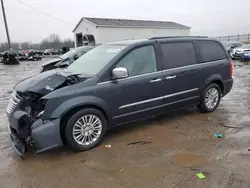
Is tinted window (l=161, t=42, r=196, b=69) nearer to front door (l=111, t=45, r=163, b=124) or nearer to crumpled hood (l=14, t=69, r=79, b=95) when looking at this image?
front door (l=111, t=45, r=163, b=124)

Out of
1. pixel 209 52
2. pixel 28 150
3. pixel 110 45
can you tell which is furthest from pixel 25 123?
pixel 209 52

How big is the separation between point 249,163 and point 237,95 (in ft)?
14.6

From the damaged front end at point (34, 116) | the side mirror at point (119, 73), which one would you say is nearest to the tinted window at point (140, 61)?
the side mirror at point (119, 73)

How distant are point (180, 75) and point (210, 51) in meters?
1.23

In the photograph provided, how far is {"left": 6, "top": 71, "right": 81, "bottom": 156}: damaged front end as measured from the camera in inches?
130

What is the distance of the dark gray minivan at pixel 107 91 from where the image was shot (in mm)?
3379

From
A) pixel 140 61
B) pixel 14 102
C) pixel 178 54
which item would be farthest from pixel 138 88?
pixel 14 102

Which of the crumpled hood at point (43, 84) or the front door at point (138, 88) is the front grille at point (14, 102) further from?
the front door at point (138, 88)

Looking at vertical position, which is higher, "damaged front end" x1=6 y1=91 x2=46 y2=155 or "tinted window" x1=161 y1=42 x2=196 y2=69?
"tinted window" x1=161 y1=42 x2=196 y2=69

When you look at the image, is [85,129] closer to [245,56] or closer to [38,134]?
[38,134]

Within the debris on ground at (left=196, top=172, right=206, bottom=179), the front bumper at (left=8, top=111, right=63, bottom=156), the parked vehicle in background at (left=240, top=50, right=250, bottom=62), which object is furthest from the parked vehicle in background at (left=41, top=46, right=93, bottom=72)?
the parked vehicle in background at (left=240, top=50, right=250, bottom=62)

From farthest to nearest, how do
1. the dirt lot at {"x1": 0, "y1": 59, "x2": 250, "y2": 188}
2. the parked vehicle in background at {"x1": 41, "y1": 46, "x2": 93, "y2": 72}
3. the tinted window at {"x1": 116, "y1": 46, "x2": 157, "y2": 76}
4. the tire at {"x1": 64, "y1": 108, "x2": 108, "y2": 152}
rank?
the parked vehicle in background at {"x1": 41, "y1": 46, "x2": 93, "y2": 72}, the tinted window at {"x1": 116, "y1": 46, "x2": 157, "y2": 76}, the tire at {"x1": 64, "y1": 108, "x2": 108, "y2": 152}, the dirt lot at {"x1": 0, "y1": 59, "x2": 250, "y2": 188}

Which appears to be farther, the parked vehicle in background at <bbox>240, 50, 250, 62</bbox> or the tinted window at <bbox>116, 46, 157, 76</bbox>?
the parked vehicle in background at <bbox>240, 50, 250, 62</bbox>

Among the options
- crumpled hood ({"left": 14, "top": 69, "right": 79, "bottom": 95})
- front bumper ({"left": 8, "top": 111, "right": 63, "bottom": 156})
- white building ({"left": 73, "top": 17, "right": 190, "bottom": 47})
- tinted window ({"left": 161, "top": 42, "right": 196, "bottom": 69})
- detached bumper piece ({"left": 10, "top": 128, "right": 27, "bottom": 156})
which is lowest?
detached bumper piece ({"left": 10, "top": 128, "right": 27, "bottom": 156})
